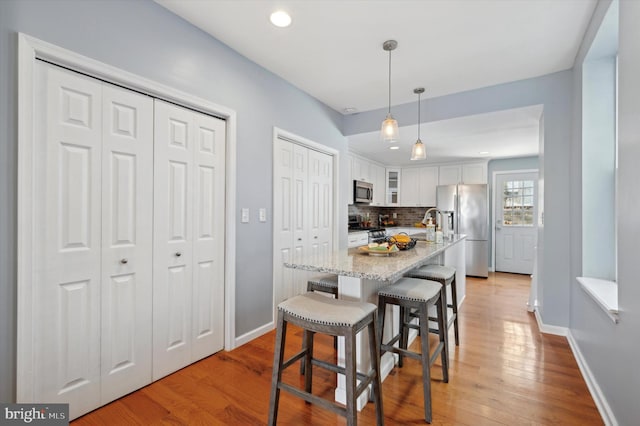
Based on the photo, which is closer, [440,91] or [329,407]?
[329,407]

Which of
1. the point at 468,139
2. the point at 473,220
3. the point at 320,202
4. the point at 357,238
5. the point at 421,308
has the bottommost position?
the point at 421,308

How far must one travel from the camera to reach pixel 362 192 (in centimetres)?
523

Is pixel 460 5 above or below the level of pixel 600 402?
above

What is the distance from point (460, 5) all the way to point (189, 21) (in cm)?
190

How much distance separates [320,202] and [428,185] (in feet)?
11.0

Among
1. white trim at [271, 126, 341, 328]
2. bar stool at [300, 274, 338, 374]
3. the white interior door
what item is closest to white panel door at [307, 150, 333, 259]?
white trim at [271, 126, 341, 328]

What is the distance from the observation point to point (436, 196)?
6.01 meters

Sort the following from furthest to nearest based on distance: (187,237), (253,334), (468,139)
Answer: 1. (468,139)
2. (253,334)
3. (187,237)

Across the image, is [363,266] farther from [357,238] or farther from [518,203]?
[518,203]

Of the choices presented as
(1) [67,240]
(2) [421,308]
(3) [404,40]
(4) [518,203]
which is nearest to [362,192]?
(3) [404,40]

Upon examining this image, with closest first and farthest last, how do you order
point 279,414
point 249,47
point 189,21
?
1. point 279,414
2. point 189,21
3. point 249,47


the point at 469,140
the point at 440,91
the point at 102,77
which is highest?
the point at 440,91

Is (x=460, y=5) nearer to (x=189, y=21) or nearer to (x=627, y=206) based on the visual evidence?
(x=627, y=206)

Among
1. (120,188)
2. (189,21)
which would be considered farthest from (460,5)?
(120,188)
